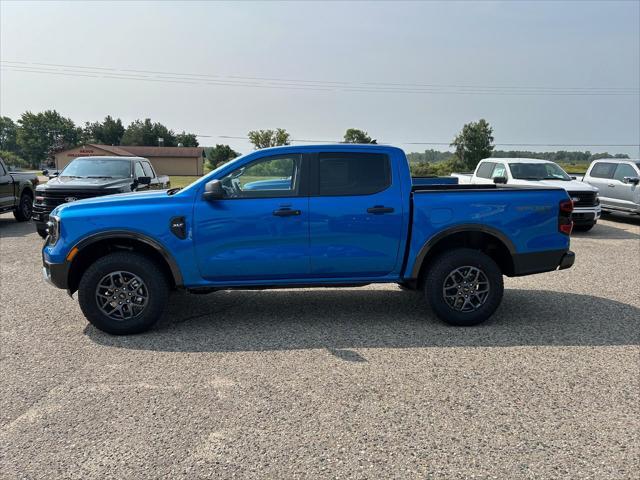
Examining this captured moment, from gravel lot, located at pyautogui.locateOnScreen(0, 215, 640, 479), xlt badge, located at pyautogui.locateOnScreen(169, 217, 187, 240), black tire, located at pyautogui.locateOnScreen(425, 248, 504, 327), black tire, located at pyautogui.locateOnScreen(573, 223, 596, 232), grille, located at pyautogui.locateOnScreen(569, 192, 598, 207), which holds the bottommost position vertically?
gravel lot, located at pyautogui.locateOnScreen(0, 215, 640, 479)

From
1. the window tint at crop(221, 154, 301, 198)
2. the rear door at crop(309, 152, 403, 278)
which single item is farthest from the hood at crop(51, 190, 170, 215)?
the rear door at crop(309, 152, 403, 278)

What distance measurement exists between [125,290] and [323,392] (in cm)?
240

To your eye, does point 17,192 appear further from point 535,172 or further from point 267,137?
point 267,137

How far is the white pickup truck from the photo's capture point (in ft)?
38.9

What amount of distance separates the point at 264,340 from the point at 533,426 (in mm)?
2521

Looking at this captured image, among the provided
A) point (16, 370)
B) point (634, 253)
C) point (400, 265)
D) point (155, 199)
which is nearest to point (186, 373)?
point (16, 370)

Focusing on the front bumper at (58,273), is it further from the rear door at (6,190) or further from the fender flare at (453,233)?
the rear door at (6,190)

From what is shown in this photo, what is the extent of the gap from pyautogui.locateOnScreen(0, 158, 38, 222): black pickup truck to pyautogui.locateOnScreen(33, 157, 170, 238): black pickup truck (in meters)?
1.74

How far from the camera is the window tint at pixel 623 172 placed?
1370cm

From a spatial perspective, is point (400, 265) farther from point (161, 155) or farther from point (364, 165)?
point (161, 155)

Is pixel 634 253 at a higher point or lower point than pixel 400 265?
lower

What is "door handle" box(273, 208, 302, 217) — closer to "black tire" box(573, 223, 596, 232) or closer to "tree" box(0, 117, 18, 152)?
Result: "black tire" box(573, 223, 596, 232)

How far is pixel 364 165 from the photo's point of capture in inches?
203

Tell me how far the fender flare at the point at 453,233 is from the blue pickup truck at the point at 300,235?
0.04ft
